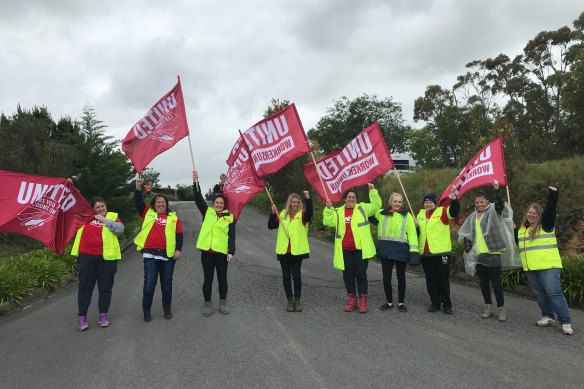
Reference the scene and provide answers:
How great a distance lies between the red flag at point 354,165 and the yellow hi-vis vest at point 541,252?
245cm

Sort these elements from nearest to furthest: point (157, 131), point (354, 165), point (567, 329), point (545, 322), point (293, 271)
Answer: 1. point (567, 329)
2. point (545, 322)
3. point (293, 271)
4. point (157, 131)
5. point (354, 165)

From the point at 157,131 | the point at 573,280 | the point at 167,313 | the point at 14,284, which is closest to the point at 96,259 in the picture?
the point at 167,313

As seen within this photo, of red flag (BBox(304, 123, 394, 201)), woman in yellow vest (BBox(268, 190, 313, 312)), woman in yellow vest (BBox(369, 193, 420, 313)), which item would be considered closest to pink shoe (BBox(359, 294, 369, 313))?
woman in yellow vest (BBox(369, 193, 420, 313))

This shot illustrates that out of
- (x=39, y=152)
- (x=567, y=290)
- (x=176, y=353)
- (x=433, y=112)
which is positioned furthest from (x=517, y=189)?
(x=433, y=112)

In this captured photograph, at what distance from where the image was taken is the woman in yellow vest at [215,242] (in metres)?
6.21

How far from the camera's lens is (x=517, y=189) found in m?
13.2

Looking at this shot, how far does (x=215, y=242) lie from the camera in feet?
20.4

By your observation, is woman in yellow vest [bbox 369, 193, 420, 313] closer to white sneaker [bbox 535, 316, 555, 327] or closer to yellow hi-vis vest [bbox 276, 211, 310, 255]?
yellow hi-vis vest [bbox 276, 211, 310, 255]

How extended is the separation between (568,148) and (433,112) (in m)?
17.9

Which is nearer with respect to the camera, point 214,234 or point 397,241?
point 214,234

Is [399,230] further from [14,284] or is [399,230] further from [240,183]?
[14,284]

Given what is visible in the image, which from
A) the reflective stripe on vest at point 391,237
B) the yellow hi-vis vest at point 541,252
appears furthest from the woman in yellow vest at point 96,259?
the yellow hi-vis vest at point 541,252

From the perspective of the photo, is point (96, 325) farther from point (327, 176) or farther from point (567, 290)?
point (567, 290)

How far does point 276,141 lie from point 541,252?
428 cm
